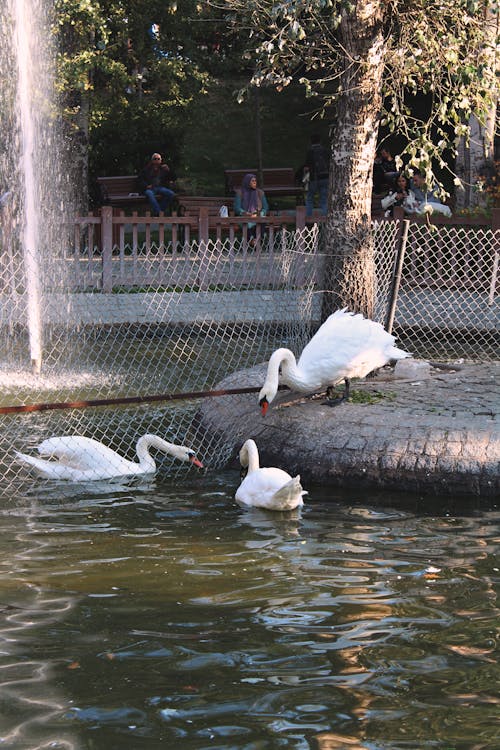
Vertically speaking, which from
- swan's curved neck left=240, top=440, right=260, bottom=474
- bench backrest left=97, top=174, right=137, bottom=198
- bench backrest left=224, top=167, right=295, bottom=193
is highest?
bench backrest left=224, top=167, right=295, bottom=193

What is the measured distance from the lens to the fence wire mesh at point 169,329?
9188 mm

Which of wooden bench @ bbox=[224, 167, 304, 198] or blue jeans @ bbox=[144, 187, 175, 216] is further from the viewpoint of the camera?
wooden bench @ bbox=[224, 167, 304, 198]

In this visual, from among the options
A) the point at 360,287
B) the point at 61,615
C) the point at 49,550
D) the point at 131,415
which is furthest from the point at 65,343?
the point at 61,615

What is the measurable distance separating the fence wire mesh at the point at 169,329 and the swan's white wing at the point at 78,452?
28cm

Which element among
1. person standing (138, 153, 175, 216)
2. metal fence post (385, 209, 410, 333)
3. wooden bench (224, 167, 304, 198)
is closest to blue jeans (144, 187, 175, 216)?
person standing (138, 153, 175, 216)

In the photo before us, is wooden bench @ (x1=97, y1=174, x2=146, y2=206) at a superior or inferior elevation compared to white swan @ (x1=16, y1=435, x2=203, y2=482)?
superior

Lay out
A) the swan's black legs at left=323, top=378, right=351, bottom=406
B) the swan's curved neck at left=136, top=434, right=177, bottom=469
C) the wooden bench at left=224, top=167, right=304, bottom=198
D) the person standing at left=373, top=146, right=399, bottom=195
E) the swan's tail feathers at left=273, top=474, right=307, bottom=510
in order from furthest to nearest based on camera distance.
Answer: the wooden bench at left=224, top=167, right=304, bottom=198 → the person standing at left=373, top=146, right=399, bottom=195 → the swan's black legs at left=323, top=378, right=351, bottom=406 → the swan's curved neck at left=136, top=434, right=177, bottom=469 → the swan's tail feathers at left=273, top=474, right=307, bottom=510

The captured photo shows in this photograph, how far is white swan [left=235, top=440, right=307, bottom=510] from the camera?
693 centimetres

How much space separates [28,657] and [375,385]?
5046 mm

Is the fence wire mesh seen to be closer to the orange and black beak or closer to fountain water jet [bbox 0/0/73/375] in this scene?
fountain water jet [bbox 0/0/73/375]

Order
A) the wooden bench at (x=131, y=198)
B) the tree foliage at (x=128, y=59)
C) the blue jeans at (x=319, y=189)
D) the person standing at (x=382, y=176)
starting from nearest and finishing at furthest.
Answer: the tree foliage at (x=128, y=59), the person standing at (x=382, y=176), the wooden bench at (x=131, y=198), the blue jeans at (x=319, y=189)

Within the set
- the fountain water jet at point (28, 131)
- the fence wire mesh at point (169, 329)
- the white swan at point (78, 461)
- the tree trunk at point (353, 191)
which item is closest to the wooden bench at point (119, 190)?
the fountain water jet at point (28, 131)

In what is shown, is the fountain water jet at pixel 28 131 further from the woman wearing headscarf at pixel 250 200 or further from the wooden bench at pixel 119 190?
the woman wearing headscarf at pixel 250 200

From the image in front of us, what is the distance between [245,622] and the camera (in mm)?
5098
